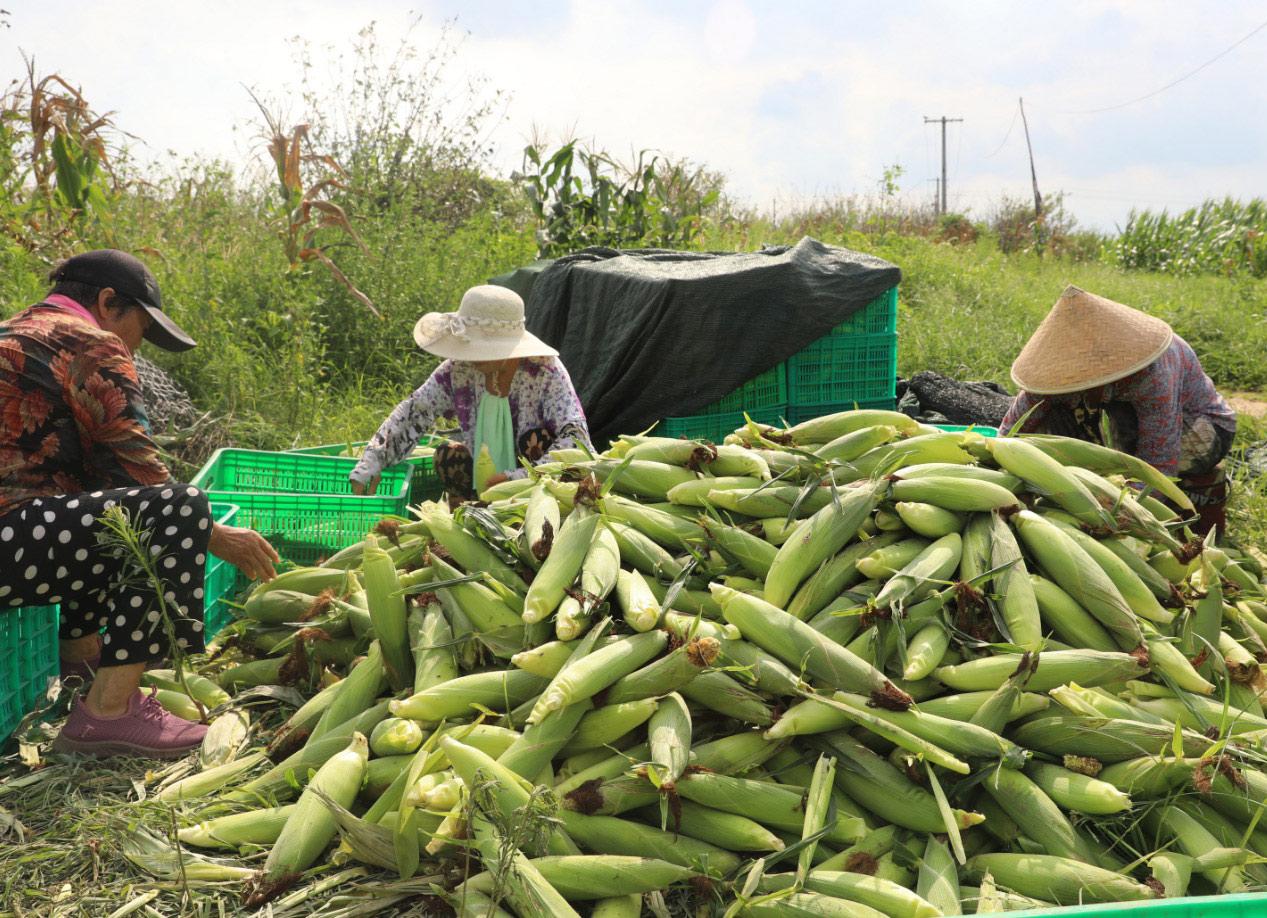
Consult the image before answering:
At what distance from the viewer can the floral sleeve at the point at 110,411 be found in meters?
2.41

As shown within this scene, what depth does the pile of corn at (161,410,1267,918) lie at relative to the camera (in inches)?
63.4

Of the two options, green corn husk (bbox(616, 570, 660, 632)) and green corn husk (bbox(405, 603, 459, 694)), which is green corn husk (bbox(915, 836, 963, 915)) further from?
green corn husk (bbox(405, 603, 459, 694))

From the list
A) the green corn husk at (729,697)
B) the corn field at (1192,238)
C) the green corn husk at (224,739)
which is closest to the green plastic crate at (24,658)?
the green corn husk at (224,739)

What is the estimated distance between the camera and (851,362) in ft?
14.9

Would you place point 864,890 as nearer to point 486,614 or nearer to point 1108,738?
point 1108,738

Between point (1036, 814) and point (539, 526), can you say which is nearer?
point (1036, 814)

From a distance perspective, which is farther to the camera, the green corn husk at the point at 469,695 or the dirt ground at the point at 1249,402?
the dirt ground at the point at 1249,402

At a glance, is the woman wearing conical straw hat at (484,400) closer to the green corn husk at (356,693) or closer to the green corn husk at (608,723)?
the green corn husk at (356,693)

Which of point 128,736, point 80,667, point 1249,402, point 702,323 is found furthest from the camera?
point 1249,402

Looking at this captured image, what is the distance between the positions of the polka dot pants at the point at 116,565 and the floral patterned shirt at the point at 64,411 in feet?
0.44

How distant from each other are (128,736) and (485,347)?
188 centimetres

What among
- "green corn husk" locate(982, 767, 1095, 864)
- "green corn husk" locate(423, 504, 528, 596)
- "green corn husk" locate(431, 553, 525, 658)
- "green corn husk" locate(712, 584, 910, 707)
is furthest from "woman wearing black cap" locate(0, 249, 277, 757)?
"green corn husk" locate(982, 767, 1095, 864)

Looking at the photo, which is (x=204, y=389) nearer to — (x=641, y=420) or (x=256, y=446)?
(x=256, y=446)

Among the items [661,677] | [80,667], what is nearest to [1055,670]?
[661,677]
